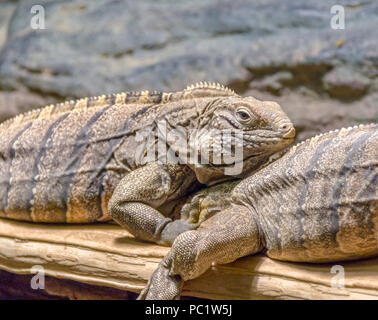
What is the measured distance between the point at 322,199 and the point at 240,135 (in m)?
0.57

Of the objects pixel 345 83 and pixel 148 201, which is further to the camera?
pixel 345 83

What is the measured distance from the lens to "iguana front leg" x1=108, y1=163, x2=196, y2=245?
2.69 metres

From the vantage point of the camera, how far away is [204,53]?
15.3ft

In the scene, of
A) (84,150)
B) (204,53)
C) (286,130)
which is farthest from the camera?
(204,53)

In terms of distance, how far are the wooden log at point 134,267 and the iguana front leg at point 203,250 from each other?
126 mm

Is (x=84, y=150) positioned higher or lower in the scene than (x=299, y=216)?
higher

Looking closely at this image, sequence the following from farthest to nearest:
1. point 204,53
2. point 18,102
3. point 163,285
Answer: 1. point 18,102
2. point 204,53
3. point 163,285

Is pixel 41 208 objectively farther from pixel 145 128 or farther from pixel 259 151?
pixel 259 151

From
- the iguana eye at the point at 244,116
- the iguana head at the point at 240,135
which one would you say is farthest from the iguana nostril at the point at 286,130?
the iguana eye at the point at 244,116

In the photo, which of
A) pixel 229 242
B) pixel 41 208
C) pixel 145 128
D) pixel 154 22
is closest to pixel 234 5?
pixel 154 22

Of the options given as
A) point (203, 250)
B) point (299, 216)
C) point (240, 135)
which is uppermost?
point (240, 135)

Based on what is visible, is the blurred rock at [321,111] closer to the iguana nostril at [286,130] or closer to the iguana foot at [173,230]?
the iguana nostril at [286,130]

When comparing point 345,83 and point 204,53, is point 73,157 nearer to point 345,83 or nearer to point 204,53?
point 204,53

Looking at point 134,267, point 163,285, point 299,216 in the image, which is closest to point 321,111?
point 299,216
